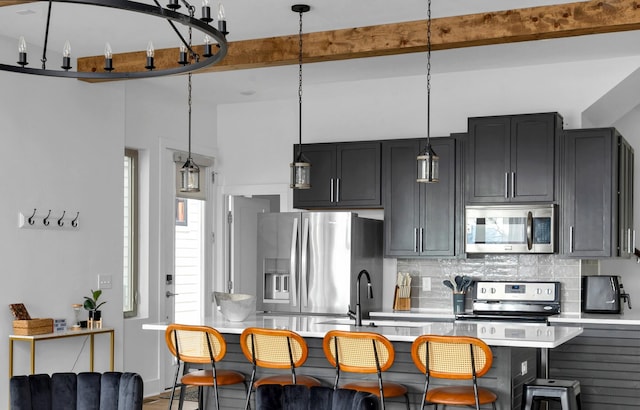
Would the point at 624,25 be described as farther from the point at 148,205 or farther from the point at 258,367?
the point at 148,205

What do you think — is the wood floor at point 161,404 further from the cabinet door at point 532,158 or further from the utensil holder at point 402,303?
the cabinet door at point 532,158

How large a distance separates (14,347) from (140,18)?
2.54 m

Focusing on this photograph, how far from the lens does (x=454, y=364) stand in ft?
15.0

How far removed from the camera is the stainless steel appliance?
22.6ft

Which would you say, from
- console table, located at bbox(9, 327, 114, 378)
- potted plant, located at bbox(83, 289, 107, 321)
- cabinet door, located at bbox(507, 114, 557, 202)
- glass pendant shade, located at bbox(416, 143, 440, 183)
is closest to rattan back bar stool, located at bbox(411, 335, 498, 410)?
glass pendant shade, located at bbox(416, 143, 440, 183)

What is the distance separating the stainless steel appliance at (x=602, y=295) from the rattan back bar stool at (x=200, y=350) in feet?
10.5

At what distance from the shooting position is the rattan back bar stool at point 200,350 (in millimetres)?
5117

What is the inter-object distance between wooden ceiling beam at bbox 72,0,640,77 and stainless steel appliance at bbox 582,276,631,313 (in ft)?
8.12

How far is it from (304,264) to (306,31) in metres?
2.26

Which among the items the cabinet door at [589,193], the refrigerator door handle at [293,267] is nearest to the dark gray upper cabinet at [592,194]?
the cabinet door at [589,193]

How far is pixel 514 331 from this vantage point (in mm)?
5121

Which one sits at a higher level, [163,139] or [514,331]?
[163,139]

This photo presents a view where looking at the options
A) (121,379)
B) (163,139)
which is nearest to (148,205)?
(163,139)

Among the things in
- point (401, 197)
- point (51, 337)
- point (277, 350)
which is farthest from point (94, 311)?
point (401, 197)
